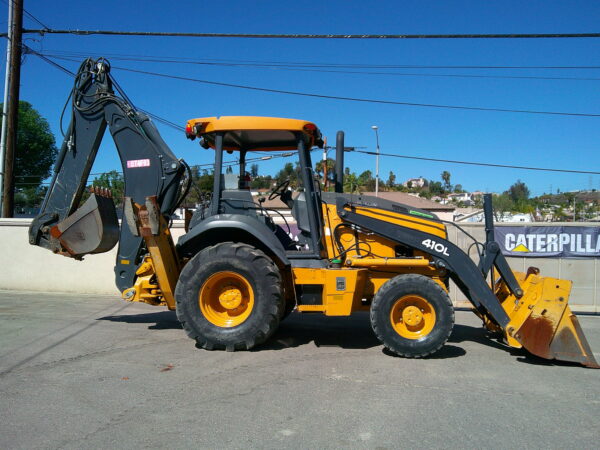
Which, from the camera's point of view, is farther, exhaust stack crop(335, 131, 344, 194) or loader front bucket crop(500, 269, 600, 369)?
exhaust stack crop(335, 131, 344, 194)

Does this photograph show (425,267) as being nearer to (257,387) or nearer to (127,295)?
(257,387)

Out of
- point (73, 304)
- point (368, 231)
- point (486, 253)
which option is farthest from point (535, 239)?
point (73, 304)

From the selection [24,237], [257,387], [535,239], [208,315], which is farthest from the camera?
[24,237]

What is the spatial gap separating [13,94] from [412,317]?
1127 centimetres

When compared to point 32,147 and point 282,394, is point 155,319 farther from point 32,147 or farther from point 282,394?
point 32,147

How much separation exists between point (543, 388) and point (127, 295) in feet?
16.9

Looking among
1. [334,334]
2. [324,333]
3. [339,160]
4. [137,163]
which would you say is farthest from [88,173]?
[334,334]

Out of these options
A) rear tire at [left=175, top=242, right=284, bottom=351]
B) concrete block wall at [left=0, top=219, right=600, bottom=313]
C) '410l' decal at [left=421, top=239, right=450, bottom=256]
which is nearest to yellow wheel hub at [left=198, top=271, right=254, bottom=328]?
rear tire at [left=175, top=242, right=284, bottom=351]

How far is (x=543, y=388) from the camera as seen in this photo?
4816 mm

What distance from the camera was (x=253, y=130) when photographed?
6.25m

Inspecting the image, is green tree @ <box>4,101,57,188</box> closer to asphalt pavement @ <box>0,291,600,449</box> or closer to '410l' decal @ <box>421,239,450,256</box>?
asphalt pavement @ <box>0,291,600,449</box>

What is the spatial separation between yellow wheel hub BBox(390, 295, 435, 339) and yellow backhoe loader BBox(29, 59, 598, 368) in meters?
0.02

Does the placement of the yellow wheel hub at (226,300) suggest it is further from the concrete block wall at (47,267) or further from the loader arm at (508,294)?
the concrete block wall at (47,267)

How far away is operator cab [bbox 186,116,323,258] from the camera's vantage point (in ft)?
20.4
